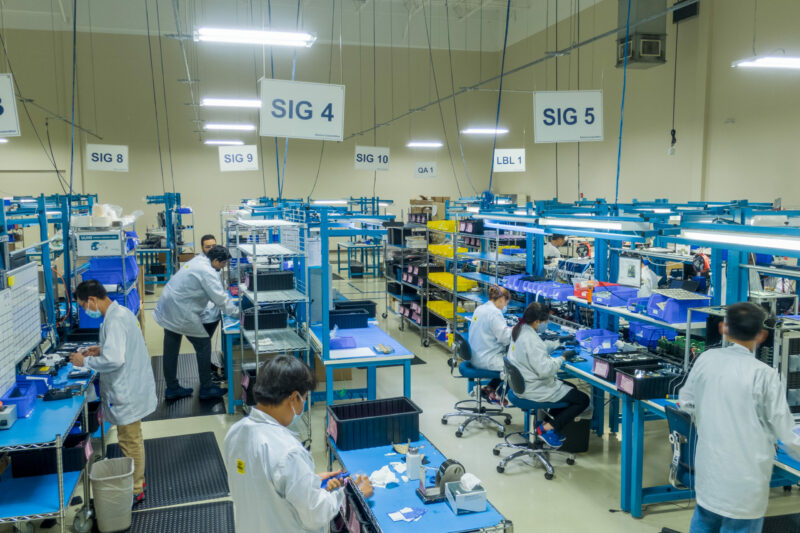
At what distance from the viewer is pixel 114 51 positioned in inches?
622

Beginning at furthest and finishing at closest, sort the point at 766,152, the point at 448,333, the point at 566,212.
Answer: the point at 766,152 < the point at 448,333 < the point at 566,212

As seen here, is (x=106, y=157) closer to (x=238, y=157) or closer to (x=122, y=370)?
(x=238, y=157)

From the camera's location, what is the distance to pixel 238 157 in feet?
40.1

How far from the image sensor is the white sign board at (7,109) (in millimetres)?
5039

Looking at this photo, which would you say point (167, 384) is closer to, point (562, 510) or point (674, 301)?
point (562, 510)

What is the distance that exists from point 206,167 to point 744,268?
15.2 metres

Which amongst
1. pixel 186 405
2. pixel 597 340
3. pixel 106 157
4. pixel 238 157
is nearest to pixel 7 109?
pixel 186 405

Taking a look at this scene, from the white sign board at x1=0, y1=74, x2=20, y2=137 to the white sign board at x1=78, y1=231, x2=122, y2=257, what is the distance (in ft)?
3.49

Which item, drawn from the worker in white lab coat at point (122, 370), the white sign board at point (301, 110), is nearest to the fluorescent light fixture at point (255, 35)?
the white sign board at point (301, 110)

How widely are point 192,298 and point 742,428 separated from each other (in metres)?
5.03

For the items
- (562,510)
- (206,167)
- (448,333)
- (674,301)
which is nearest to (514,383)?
(562,510)

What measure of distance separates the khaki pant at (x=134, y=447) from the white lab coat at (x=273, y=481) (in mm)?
2431

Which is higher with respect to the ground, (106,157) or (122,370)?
(106,157)

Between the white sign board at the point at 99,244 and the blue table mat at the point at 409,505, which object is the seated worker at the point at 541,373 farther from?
the white sign board at the point at 99,244
